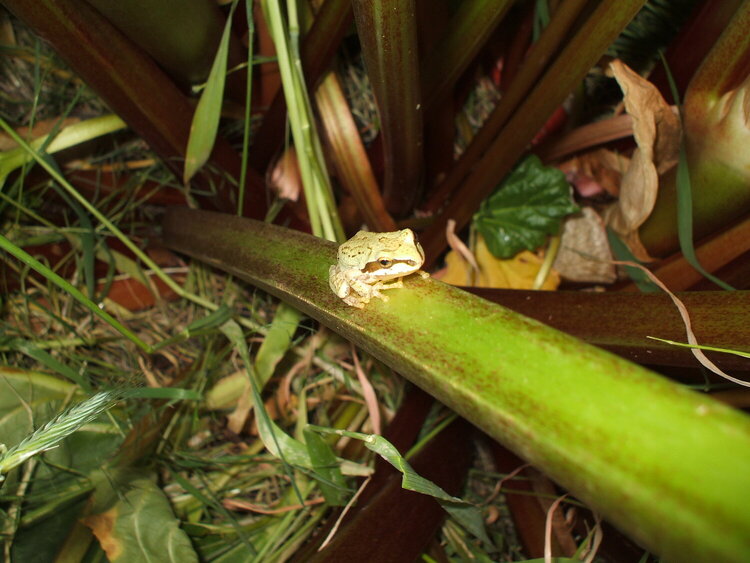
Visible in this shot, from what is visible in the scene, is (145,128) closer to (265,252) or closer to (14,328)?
(265,252)

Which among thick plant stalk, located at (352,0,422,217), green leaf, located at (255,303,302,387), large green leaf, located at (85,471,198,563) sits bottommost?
large green leaf, located at (85,471,198,563)

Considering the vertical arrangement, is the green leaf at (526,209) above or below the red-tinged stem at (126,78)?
below

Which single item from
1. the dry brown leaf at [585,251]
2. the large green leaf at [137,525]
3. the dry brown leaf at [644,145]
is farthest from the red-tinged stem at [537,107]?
the large green leaf at [137,525]

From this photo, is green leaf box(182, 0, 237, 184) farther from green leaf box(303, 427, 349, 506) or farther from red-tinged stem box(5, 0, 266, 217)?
green leaf box(303, 427, 349, 506)

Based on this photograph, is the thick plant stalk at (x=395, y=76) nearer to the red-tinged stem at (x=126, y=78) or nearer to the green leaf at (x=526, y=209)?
the green leaf at (x=526, y=209)

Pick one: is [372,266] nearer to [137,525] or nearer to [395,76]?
[395,76]

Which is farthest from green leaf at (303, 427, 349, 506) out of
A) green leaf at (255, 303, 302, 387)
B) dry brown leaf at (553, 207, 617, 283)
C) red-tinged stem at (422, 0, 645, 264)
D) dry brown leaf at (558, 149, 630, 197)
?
dry brown leaf at (558, 149, 630, 197)
